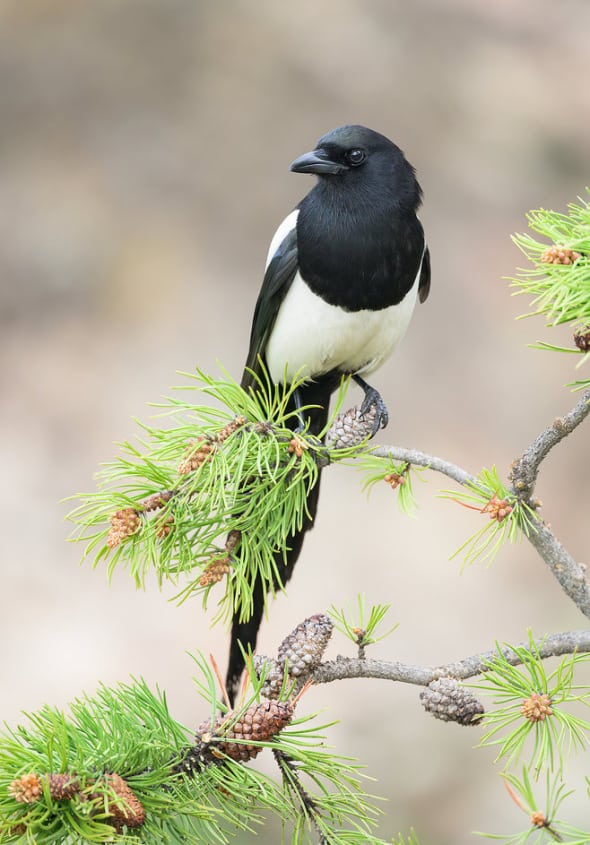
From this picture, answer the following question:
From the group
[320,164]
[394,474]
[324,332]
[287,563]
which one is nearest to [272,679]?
[394,474]

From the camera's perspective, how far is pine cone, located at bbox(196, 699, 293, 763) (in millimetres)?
831

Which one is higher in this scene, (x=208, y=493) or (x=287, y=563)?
(x=287, y=563)

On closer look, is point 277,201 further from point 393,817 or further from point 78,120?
point 393,817

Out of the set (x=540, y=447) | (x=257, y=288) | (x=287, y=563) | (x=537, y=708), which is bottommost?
(x=537, y=708)

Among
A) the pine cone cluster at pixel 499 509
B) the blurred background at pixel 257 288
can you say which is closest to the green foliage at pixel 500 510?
the pine cone cluster at pixel 499 509

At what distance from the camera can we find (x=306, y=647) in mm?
934

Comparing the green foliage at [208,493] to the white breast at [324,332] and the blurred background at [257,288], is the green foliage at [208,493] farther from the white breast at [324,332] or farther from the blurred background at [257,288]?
the blurred background at [257,288]

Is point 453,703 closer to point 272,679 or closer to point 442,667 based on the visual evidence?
point 442,667

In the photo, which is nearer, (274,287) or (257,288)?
(274,287)

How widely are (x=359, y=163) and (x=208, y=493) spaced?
3.03 ft

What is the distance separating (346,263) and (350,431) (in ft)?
1.93

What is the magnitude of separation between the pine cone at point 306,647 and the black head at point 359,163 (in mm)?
988

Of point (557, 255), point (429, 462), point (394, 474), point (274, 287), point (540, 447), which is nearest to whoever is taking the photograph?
point (557, 255)

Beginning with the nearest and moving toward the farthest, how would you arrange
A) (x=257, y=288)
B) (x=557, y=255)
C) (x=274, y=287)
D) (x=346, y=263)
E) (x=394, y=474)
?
(x=557, y=255)
(x=394, y=474)
(x=346, y=263)
(x=274, y=287)
(x=257, y=288)
